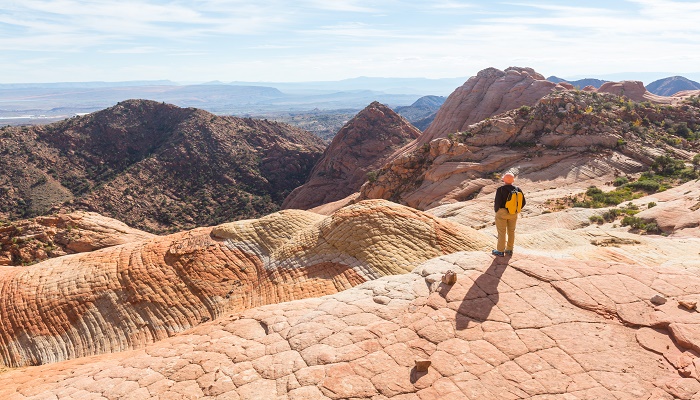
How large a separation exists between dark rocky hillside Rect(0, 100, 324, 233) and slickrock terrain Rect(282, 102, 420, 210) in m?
5.10

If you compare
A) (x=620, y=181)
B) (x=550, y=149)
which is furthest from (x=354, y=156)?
(x=620, y=181)

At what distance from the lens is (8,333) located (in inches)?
483

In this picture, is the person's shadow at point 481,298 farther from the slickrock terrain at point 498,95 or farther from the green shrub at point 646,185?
the slickrock terrain at point 498,95

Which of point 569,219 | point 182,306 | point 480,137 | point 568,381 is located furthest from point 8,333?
point 480,137

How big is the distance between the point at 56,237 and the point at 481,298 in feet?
74.2

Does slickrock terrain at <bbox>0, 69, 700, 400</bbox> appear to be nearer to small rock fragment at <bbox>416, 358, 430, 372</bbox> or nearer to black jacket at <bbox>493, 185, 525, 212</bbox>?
small rock fragment at <bbox>416, 358, 430, 372</bbox>

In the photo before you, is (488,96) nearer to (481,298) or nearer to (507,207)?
(507,207)

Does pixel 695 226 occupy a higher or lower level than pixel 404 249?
lower

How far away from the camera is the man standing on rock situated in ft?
30.5

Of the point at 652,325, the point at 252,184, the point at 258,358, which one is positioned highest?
the point at 652,325

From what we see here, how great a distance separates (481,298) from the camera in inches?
319

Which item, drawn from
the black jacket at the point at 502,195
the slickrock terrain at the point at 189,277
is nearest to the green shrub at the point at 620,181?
the slickrock terrain at the point at 189,277

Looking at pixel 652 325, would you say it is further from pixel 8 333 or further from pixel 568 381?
pixel 8 333

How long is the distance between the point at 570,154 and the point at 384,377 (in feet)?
107
